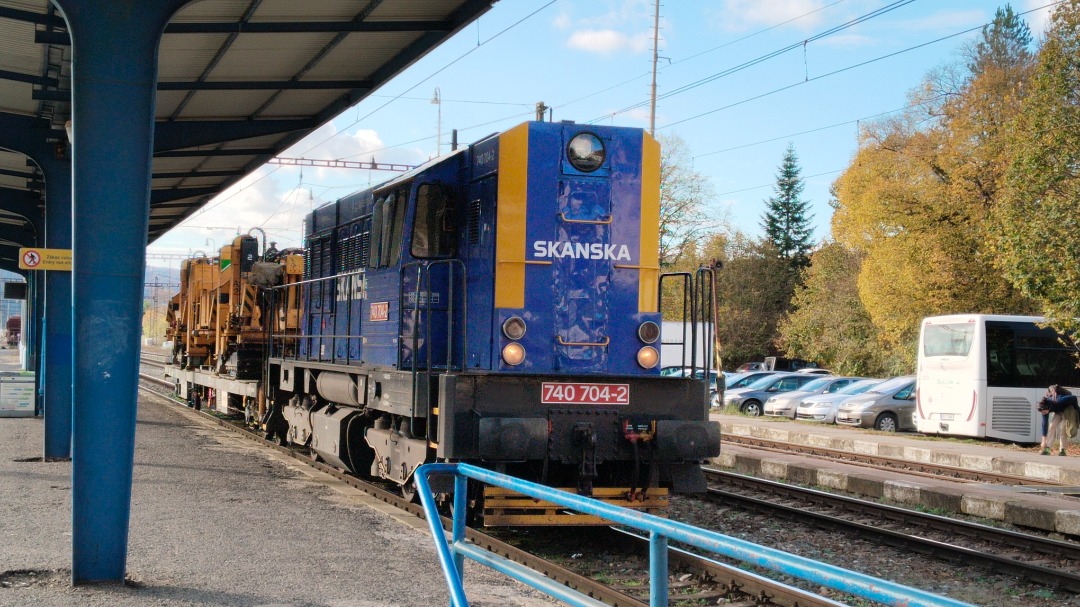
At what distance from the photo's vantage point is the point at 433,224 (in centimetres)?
957

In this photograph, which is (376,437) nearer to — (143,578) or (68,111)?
(143,578)

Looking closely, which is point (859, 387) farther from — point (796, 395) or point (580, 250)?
point (580, 250)

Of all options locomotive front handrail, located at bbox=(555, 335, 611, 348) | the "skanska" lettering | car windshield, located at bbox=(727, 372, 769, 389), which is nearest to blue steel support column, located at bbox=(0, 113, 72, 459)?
the "skanska" lettering

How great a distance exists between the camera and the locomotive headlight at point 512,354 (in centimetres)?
901

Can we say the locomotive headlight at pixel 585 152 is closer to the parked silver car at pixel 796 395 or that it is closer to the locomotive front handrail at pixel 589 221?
the locomotive front handrail at pixel 589 221

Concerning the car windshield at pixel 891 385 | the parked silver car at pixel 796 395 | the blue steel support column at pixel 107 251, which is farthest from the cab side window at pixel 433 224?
the parked silver car at pixel 796 395

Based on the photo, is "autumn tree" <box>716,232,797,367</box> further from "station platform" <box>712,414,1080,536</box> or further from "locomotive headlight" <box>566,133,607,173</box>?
"locomotive headlight" <box>566,133,607,173</box>

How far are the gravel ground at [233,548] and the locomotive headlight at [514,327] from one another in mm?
1930

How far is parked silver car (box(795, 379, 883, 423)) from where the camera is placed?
92.2 ft

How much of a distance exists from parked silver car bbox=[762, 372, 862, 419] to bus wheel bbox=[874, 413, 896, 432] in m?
3.89

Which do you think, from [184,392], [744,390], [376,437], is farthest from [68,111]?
[744,390]

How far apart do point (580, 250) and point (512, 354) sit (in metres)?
1.20

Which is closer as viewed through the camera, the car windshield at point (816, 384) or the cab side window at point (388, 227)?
the cab side window at point (388, 227)

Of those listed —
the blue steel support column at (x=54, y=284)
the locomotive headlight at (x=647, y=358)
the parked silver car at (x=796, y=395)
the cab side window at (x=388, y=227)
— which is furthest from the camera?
the parked silver car at (x=796, y=395)
